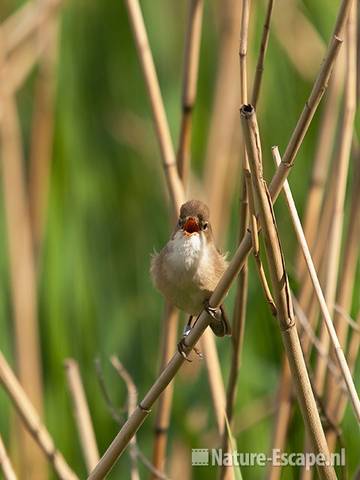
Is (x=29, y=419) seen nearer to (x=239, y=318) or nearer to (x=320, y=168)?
(x=239, y=318)

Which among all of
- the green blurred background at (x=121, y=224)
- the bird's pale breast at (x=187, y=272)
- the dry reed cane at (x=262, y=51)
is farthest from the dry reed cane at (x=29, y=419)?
the dry reed cane at (x=262, y=51)

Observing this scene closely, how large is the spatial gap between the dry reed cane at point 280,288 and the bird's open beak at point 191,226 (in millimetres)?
655

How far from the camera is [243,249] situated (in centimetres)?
148

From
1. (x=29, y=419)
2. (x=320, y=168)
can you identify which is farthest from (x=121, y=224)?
(x=29, y=419)

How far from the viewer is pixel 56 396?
2797 millimetres

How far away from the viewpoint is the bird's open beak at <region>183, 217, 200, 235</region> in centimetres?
211

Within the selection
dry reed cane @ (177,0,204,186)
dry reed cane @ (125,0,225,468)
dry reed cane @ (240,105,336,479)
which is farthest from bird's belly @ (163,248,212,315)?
dry reed cane @ (240,105,336,479)

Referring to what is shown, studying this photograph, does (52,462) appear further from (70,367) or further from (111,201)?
(111,201)

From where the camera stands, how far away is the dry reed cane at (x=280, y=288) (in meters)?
1.40

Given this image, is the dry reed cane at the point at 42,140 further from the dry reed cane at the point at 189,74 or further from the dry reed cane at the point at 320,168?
the dry reed cane at the point at 320,168

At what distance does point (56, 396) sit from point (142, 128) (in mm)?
1156

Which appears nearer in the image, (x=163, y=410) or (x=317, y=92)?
(x=317, y=92)

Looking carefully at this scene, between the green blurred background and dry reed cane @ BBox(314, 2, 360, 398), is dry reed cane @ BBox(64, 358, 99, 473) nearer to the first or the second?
the green blurred background

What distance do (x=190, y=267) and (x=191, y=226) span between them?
94 millimetres
